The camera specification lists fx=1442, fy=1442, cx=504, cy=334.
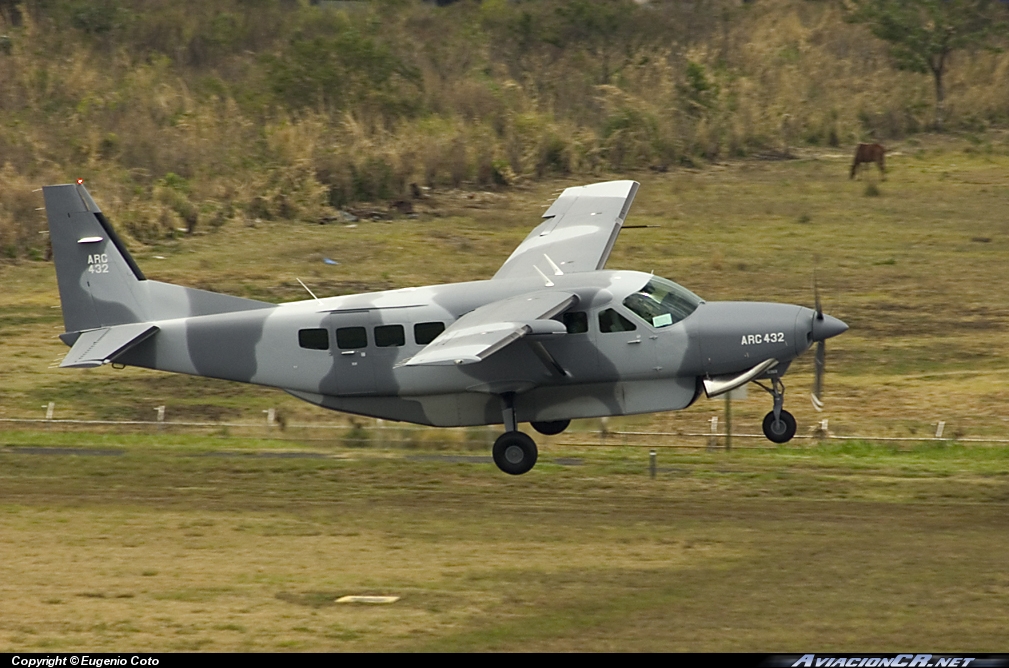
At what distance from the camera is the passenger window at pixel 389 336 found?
874 inches

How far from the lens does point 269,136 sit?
43844mm

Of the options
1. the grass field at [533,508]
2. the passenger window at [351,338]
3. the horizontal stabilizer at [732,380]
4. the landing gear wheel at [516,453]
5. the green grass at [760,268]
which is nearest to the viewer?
the grass field at [533,508]

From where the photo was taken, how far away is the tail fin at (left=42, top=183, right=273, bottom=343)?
23203 millimetres

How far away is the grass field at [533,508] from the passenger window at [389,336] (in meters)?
2.20

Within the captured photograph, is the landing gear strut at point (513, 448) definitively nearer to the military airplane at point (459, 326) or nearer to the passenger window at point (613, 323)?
the military airplane at point (459, 326)

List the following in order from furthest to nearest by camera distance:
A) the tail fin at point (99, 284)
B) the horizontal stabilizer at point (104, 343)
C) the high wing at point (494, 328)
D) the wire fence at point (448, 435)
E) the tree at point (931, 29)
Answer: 1. the tree at point (931, 29)
2. the wire fence at point (448, 435)
3. the tail fin at point (99, 284)
4. the horizontal stabilizer at point (104, 343)
5. the high wing at point (494, 328)

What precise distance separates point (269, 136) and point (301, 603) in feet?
96.6

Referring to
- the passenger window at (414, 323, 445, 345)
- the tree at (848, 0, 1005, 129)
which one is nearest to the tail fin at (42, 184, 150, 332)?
the passenger window at (414, 323, 445, 345)

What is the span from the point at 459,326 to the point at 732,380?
4401 mm

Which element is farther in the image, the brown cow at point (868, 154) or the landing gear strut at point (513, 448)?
the brown cow at point (868, 154)

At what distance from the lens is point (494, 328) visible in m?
19.6

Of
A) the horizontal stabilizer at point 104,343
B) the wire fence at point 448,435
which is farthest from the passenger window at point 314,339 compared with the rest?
the wire fence at point 448,435

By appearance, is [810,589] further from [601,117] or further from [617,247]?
[601,117]
